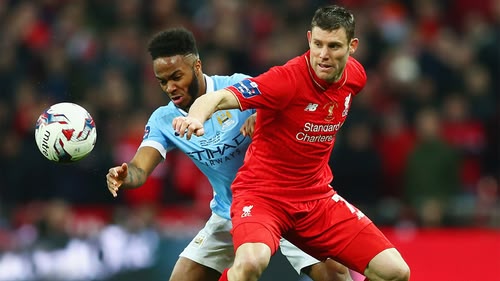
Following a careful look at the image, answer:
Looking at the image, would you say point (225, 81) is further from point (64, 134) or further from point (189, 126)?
point (189, 126)

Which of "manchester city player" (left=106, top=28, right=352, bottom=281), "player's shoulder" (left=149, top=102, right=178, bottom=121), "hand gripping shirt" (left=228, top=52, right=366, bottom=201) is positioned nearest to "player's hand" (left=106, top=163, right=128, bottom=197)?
"manchester city player" (left=106, top=28, right=352, bottom=281)

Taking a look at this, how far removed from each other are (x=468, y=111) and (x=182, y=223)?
352 centimetres

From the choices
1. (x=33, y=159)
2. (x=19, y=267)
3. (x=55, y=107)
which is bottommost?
(x=19, y=267)

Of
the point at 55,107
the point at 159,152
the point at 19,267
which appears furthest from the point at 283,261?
the point at 55,107

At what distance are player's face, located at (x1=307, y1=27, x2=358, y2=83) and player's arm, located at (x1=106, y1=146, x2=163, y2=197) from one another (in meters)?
1.31

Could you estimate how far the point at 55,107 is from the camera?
691 centimetres

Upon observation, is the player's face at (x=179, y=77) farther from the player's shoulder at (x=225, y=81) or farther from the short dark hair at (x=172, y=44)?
the player's shoulder at (x=225, y=81)

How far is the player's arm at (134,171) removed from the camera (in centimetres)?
649

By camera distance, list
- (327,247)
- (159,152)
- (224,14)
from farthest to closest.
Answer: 1. (224,14)
2. (159,152)
3. (327,247)

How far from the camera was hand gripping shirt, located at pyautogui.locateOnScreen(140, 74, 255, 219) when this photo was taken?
723 centimetres

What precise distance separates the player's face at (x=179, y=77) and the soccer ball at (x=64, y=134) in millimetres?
560

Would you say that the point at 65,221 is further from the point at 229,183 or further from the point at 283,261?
the point at 229,183

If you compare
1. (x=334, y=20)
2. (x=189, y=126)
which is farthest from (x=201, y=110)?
(x=334, y=20)

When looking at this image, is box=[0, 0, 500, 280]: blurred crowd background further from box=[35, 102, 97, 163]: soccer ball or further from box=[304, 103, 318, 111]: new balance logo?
box=[304, 103, 318, 111]: new balance logo
